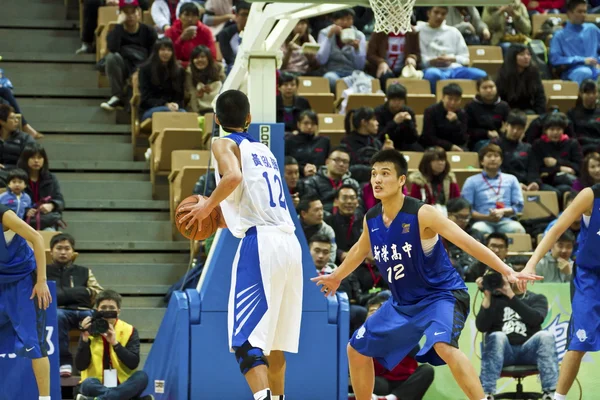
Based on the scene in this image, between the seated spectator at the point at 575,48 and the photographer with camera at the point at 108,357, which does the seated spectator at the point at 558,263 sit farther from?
the seated spectator at the point at 575,48

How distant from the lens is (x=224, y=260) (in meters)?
8.23

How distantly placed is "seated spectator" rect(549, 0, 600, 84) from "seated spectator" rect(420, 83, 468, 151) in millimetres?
2607

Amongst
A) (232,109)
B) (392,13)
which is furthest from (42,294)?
(392,13)

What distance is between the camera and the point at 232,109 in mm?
7055

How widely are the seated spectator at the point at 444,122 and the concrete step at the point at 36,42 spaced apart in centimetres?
453

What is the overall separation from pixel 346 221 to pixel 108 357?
9.34 feet

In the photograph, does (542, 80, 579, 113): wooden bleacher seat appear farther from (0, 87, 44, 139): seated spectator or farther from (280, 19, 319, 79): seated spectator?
(0, 87, 44, 139): seated spectator

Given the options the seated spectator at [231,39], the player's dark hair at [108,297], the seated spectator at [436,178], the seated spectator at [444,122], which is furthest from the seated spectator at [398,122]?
the player's dark hair at [108,297]

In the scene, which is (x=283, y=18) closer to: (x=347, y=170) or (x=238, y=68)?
(x=238, y=68)

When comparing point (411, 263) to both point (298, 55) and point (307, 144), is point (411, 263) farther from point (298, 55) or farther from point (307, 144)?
point (298, 55)

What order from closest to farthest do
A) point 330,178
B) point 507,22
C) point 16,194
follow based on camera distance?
1. point 16,194
2. point 330,178
3. point 507,22

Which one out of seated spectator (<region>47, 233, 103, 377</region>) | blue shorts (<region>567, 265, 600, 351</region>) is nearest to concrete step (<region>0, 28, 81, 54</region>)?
seated spectator (<region>47, 233, 103, 377</region>)

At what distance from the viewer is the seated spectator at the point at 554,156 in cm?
1301

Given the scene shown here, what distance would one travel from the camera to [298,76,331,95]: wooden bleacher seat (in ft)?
45.1
